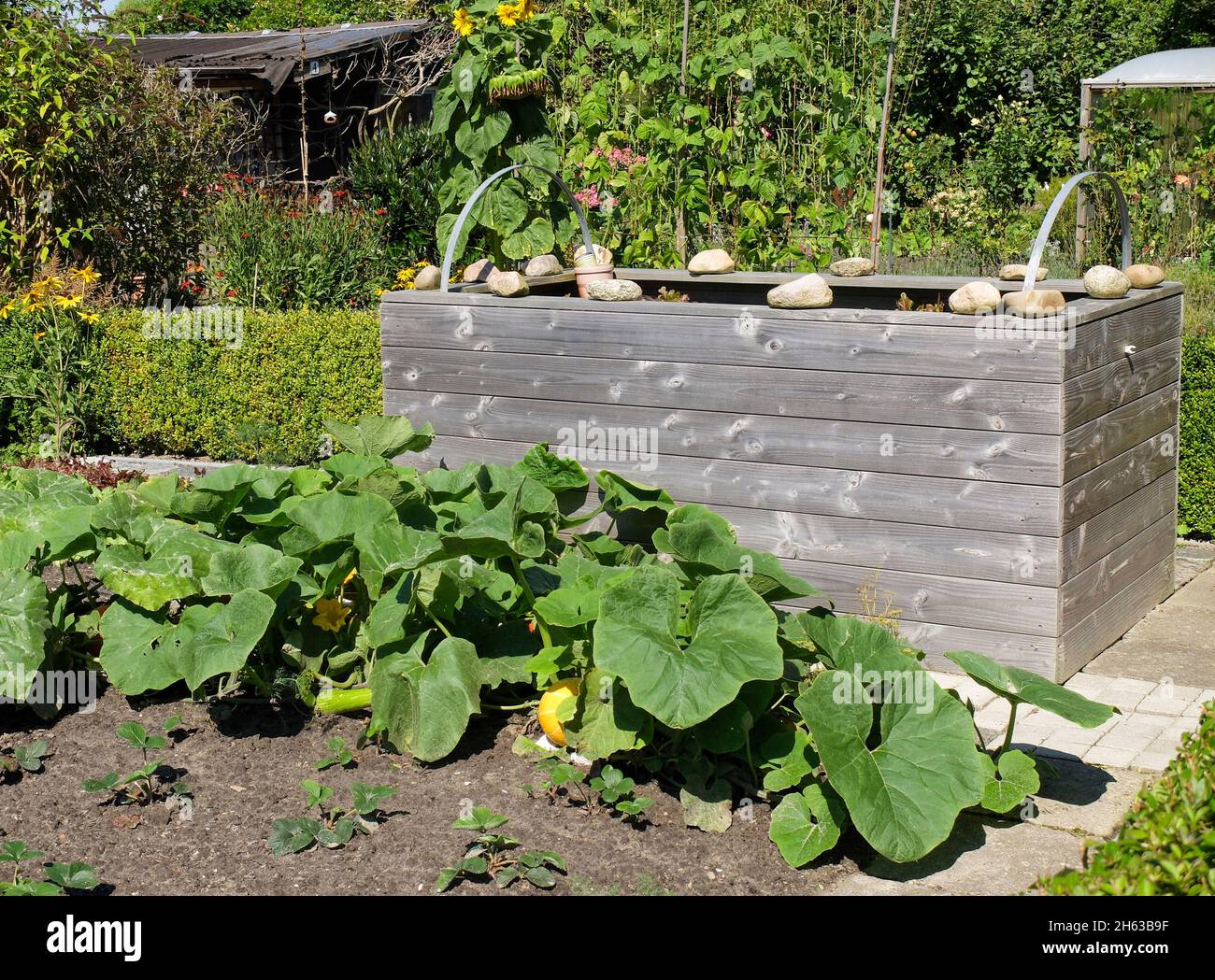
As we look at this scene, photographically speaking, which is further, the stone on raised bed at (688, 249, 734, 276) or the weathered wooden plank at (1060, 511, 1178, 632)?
the stone on raised bed at (688, 249, 734, 276)

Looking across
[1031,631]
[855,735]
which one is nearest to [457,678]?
[855,735]

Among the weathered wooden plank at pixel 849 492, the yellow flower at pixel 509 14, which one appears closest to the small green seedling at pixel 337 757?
the weathered wooden plank at pixel 849 492

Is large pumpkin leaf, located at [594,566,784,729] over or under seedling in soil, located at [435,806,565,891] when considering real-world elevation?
over

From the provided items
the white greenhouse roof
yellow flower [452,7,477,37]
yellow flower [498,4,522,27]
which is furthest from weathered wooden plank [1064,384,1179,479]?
the white greenhouse roof

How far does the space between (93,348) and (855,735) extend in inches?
228

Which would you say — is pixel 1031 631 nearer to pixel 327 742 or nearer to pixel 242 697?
pixel 327 742

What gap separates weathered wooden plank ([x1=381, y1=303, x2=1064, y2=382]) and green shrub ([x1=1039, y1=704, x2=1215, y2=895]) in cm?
164

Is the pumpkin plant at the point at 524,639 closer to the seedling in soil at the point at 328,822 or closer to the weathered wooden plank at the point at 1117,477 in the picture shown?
the seedling in soil at the point at 328,822

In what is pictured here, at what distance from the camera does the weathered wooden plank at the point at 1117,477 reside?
3.94 m

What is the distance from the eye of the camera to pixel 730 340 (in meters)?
4.35

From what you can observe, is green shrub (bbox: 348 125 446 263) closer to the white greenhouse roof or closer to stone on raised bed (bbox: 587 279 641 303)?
stone on raised bed (bbox: 587 279 641 303)

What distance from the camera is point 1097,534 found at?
13.6ft

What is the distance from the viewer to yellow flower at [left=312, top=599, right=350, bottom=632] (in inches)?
143

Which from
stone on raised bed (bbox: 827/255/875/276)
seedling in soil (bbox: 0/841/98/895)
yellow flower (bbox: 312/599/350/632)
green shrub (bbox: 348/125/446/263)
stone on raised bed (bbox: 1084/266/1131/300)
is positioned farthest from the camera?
green shrub (bbox: 348/125/446/263)
